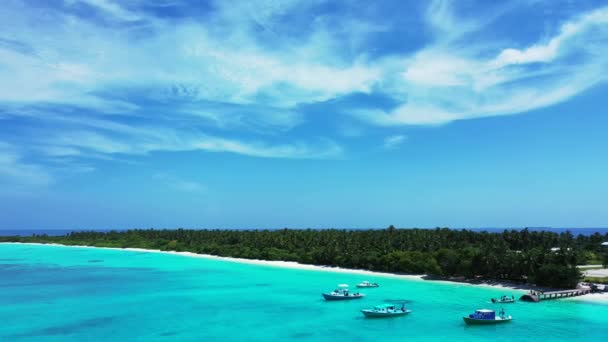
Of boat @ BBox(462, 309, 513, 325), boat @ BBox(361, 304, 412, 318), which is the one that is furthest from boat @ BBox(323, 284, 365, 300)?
boat @ BBox(462, 309, 513, 325)

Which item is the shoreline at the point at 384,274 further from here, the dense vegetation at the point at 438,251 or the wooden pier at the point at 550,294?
the dense vegetation at the point at 438,251

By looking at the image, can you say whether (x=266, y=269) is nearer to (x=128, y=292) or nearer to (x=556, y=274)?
(x=128, y=292)

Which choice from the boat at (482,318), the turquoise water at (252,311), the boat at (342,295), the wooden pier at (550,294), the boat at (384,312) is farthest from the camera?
the boat at (342,295)

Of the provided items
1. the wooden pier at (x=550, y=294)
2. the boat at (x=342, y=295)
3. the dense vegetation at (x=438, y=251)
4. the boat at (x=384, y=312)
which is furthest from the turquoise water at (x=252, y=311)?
the dense vegetation at (x=438, y=251)

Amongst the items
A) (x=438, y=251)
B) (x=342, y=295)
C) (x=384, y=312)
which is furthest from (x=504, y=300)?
(x=438, y=251)

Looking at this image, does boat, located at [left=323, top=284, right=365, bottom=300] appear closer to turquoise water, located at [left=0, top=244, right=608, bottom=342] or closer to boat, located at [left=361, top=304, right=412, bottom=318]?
turquoise water, located at [left=0, top=244, right=608, bottom=342]

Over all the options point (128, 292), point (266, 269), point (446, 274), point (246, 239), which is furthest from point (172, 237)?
point (446, 274)
